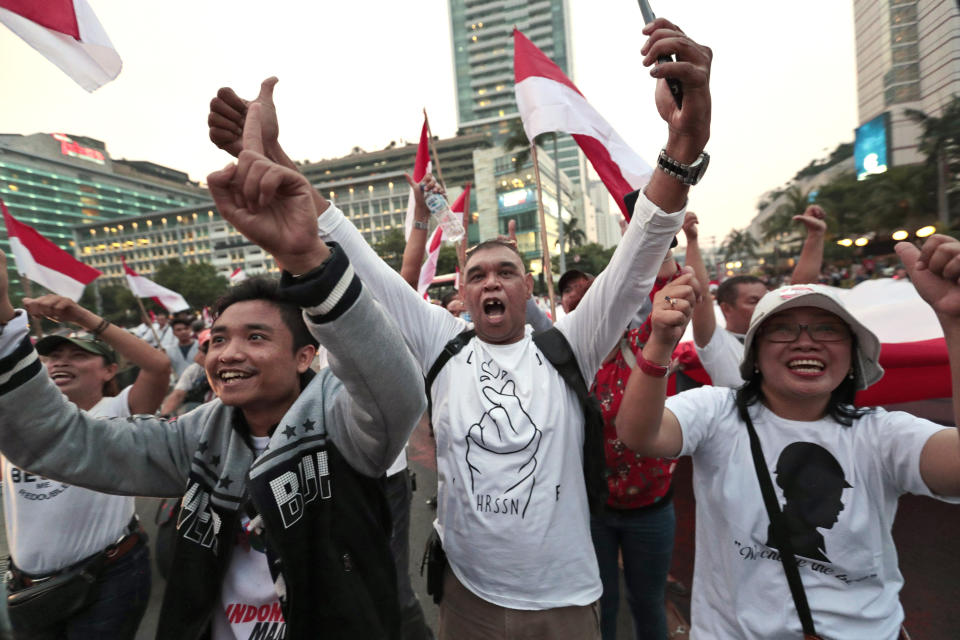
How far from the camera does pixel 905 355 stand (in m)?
3.60

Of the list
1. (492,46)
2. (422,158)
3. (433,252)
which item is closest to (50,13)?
(422,158)

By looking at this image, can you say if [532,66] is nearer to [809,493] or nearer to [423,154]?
[423,154]

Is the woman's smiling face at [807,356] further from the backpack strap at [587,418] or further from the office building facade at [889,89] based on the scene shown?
the office building facade at [889,89]

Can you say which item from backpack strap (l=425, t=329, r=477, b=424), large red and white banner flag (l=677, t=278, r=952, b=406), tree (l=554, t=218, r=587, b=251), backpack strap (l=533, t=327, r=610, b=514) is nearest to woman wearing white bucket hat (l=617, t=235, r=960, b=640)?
backpack strap (l=533, t=327, r=610, b=514)

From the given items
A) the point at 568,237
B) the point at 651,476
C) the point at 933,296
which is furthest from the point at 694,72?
the point at 568,237

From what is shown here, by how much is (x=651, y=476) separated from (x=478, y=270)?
136 cm

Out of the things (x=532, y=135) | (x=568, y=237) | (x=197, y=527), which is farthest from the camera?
(x=568, y=237)

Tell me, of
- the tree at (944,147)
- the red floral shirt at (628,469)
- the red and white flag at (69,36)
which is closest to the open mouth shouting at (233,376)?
the red and white flag at (69,36)

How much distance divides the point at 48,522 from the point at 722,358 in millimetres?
3370

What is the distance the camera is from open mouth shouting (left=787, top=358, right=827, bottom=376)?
1.48 m

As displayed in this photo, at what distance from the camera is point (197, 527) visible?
138 cm

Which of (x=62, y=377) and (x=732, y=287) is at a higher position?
(x=732, y=287)

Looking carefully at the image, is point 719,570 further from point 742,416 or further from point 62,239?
point 62,239

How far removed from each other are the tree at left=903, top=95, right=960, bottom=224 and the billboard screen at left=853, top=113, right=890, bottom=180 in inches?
218
